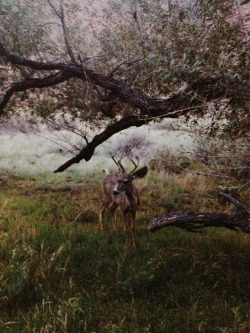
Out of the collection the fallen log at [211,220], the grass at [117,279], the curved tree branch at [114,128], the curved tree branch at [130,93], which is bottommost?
the grass at [117,279]

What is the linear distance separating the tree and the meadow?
191 centimetres

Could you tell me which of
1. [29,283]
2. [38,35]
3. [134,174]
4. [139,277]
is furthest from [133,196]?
[38,35]

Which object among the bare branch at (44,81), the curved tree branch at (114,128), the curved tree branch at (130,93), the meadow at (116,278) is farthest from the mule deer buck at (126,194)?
the bare branch at (44,81)

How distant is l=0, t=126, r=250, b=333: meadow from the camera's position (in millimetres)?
4156

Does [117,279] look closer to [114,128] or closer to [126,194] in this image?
[126,194]

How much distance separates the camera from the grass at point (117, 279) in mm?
4152

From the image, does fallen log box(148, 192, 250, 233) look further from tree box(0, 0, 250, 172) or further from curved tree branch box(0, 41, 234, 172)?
curved tree branch box(0, 41, 234, 172)

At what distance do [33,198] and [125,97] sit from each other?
4477 millimetres

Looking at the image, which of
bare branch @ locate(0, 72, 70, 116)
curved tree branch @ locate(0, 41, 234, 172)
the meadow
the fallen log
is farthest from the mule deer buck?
bare branch @ locate(0, 72, 70, 116)

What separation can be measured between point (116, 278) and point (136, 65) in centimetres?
590

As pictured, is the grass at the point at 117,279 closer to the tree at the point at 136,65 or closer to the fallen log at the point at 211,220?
the fallen log at the point at 211,220

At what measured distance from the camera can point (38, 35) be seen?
1026 cm

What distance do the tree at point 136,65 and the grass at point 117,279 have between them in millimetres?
A: 1905

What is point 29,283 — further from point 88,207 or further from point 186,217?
point 88,207
